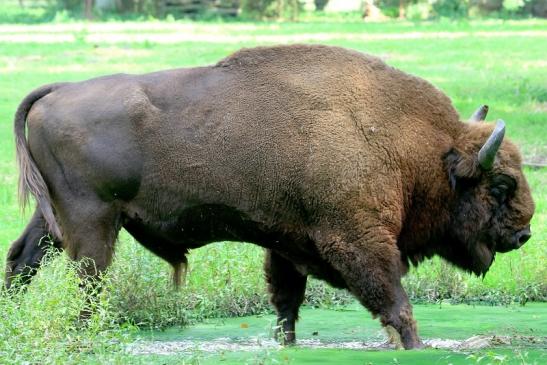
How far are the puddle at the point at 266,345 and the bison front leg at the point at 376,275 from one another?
210mm

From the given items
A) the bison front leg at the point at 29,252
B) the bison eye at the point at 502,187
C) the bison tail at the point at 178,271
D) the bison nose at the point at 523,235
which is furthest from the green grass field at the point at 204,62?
the bison eye at the point at 502,187

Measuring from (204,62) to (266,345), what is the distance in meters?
17.4

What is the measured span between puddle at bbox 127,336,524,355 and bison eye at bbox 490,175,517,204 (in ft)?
3.35

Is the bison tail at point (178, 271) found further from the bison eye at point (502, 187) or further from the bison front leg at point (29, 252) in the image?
the bison eye at point (502, 187)

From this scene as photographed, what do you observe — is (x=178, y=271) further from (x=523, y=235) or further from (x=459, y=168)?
(x=523, y=235)

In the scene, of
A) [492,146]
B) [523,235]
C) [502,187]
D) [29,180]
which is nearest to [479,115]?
[502,187]

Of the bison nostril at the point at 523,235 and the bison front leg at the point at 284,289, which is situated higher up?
the bison nostril at the point at 523,235

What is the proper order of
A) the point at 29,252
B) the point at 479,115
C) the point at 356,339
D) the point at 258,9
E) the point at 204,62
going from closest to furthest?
the point at 29,252, the point at 356,339, the point at 479,115, the point at 204,62, the point at 258,9

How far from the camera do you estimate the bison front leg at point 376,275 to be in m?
7.98

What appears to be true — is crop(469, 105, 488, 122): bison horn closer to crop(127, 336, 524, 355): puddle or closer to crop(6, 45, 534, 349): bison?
crop(6, 45, 534, 349): bison

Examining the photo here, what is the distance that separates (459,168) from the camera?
8.28 m

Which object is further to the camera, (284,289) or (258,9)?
(258,9)

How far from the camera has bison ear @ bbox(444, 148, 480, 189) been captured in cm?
828

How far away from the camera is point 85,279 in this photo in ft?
25.1
